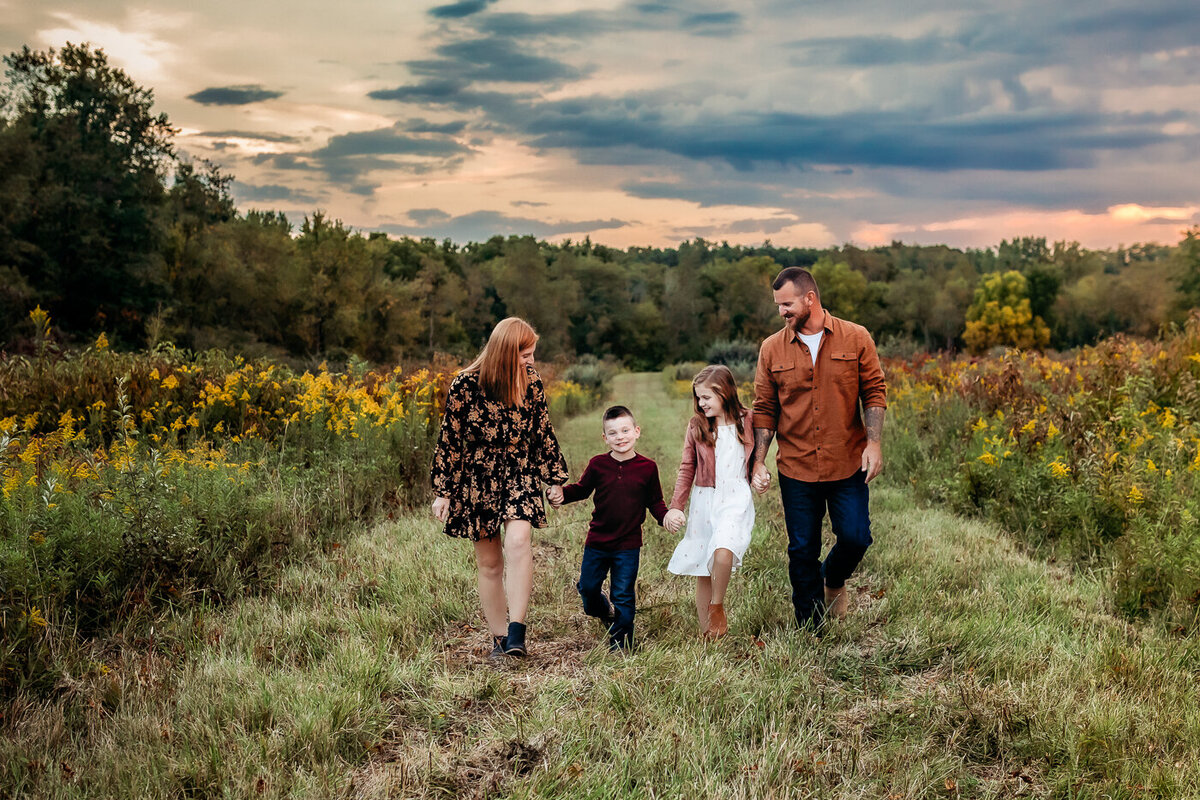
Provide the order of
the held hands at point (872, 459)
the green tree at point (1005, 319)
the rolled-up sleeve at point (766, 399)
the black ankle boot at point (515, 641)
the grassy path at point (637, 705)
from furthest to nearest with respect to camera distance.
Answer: the green tree at point (1005, 319) < the rolled-up sleeve at point (766, 399) < the held hands at point (872, 459) < the black ankle boot at point (515, 641) < the grassy path at point (637, 705)

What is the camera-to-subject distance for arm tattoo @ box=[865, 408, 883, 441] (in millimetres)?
4680

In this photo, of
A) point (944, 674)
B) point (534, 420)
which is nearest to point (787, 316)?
point (534, 420)

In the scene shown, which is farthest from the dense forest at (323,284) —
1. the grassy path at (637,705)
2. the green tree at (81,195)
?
the grassy path at (637,705)

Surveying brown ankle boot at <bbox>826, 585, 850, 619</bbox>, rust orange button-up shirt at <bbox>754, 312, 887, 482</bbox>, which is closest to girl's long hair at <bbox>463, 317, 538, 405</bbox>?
rust orange button-up shirt at <bbox>754, 312, 887, 482</bbox>

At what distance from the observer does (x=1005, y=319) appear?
264 ft

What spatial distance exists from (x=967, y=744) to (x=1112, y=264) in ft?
397

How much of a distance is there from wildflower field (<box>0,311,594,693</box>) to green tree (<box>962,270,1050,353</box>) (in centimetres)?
7932

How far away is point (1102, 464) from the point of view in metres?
6.52

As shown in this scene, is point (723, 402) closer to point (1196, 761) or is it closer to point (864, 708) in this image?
point (864, 708)

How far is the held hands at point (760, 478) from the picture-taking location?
4.60 m

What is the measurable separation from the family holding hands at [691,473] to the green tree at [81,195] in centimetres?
3246

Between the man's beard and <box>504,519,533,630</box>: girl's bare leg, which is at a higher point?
the man's beard

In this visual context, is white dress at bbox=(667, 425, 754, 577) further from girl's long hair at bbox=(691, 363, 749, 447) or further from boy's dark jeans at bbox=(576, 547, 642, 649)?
boy's dark jeans at bbox=(576, 547, 642, 649)

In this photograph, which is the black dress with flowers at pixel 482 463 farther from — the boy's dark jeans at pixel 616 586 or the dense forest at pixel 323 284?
the dense forest at pixel 323 284
